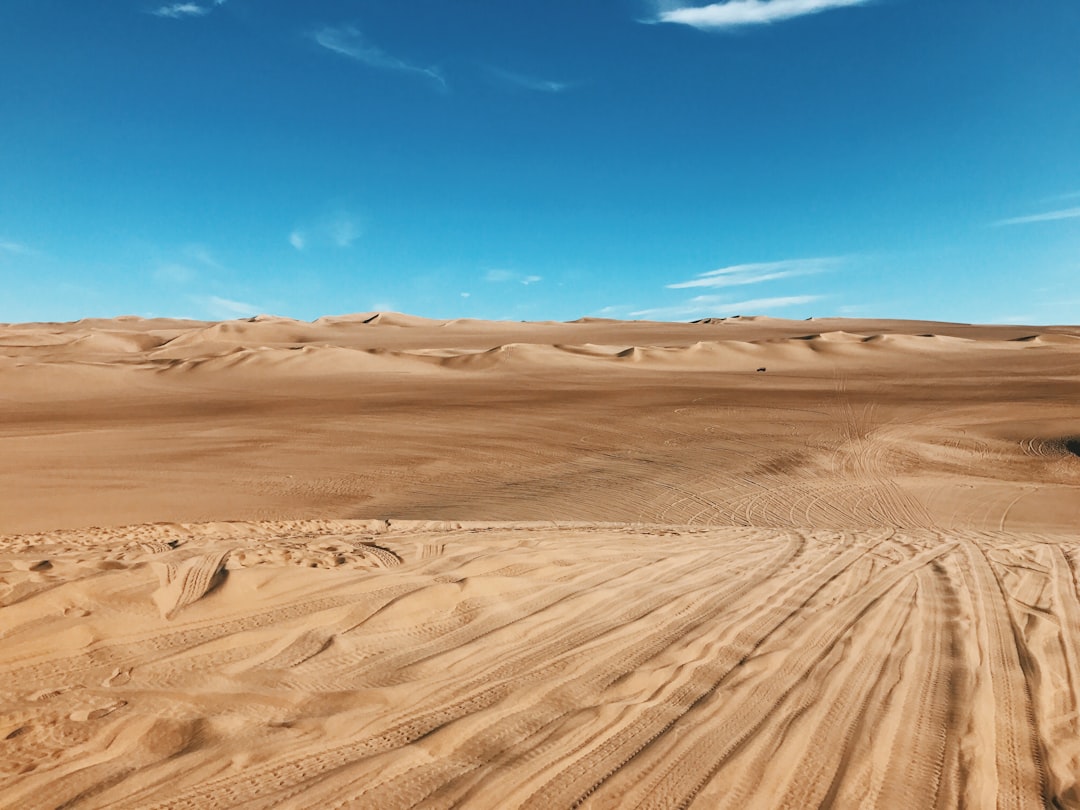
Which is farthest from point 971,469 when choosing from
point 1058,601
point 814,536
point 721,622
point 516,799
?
point 516,799

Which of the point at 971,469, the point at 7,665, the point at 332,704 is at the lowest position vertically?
the point at 971,469

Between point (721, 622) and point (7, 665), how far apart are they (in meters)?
4.42

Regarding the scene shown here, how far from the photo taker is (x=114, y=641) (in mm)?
3965

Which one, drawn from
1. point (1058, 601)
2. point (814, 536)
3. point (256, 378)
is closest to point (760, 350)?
point (256, 378)

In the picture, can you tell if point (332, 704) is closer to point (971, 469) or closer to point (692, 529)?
point (692, 529)

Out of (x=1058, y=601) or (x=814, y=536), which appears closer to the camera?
(x=1058, y=601)

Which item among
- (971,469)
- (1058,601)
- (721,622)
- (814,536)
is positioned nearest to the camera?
(721,622)

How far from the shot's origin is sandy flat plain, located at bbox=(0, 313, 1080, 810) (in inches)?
123

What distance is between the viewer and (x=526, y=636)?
4691mm

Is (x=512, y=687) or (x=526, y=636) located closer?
(x=512, y=687)

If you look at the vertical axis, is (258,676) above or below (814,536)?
above

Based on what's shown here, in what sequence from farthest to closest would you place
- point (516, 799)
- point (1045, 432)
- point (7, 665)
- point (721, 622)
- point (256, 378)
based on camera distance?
point (256, 378) < point (1045, 432) < point (721, 622) < point (7, 665) < point (516, 799)

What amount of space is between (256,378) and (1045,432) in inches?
1084

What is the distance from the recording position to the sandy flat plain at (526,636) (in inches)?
123
